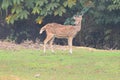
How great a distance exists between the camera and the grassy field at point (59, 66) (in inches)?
516

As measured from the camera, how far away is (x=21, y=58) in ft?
53.8

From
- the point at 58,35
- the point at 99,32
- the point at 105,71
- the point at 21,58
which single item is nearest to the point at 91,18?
the point at 99,32

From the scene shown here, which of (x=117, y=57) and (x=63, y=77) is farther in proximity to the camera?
(x=117, y=57)

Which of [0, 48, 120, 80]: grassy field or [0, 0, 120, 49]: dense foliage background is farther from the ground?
[0, 0, 120, 49]: dense foliage background

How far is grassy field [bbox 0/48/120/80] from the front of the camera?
43.0 feet

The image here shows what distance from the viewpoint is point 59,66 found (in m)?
14.8

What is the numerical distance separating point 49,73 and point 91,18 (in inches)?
491

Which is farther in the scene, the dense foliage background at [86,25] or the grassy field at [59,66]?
the dense foliage background at [86,25]

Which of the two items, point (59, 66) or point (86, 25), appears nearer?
point (59, 66)

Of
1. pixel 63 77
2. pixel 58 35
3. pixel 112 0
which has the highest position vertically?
pixel 112 0

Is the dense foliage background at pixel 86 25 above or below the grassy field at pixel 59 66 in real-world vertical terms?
above

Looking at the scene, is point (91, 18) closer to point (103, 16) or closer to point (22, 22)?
point (103, 16)

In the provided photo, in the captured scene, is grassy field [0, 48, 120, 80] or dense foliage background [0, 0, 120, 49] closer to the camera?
grassy field [0, 48, 120, 80]

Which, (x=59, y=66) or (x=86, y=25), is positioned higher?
(x=86, y=25)
